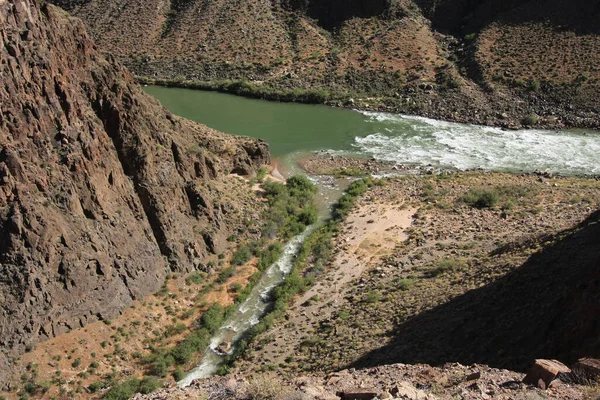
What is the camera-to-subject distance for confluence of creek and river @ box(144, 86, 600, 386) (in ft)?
182

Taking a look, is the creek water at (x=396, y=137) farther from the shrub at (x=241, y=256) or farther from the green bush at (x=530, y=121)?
the shrub at (x=241, y=256)

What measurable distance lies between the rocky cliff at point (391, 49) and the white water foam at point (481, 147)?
124 inches

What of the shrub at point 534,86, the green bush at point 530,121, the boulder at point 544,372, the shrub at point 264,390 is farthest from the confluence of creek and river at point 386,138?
→ the boulder at point 544,372

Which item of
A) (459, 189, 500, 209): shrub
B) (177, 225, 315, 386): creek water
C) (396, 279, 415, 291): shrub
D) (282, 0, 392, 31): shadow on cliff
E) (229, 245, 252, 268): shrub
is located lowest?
(177, 225, 315, 386): creek water

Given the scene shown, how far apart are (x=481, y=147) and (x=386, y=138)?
1012cm

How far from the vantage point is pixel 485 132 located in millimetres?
63375

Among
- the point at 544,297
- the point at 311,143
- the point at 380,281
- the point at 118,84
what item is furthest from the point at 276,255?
the point at 311,143

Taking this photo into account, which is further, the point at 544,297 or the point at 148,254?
the point at 148,254

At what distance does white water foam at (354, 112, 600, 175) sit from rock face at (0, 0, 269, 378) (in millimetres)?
27414

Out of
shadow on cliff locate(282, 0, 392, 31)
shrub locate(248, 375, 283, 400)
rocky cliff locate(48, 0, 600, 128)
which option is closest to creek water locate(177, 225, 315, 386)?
shrub locate(248, 375, 283, 400)

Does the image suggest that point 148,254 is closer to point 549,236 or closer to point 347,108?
point 549,236

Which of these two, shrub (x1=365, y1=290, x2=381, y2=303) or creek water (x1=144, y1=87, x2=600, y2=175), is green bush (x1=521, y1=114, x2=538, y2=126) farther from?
shrub (x1=365, y1=290, x2=381, y2=303)

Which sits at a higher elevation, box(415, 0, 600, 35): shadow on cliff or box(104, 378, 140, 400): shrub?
box(415, 0, 600, 35): shadow on cliff

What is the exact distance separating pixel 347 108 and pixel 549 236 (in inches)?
1681
